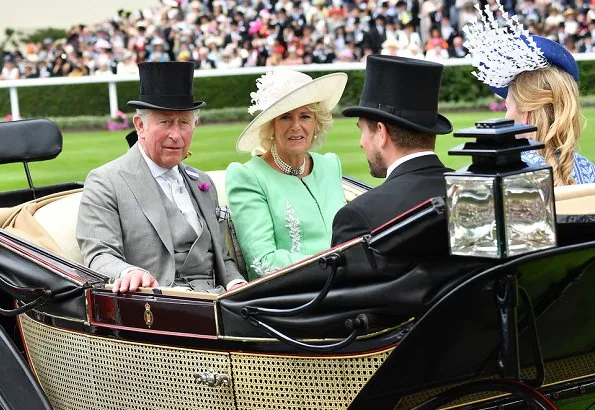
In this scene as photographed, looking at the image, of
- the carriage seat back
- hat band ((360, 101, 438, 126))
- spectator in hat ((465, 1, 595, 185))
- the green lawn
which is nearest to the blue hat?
spectator in hat ((465, 1, 595, 185))

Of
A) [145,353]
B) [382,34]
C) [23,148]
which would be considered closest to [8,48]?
[382,34]

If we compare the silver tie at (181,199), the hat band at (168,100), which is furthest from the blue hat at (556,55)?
the silver tie at (181,199)

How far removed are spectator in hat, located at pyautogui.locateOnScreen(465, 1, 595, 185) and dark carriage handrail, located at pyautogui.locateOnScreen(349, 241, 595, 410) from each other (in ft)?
3.73

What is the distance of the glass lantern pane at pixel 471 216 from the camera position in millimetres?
2391

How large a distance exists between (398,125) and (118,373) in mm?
1164

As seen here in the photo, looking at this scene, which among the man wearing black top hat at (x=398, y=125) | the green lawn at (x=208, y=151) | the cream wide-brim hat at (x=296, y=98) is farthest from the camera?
the green lawn at (x=208, y=151)

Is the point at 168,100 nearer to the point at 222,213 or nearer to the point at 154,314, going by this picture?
the point at 222,213

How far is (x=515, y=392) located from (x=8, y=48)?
24.3m

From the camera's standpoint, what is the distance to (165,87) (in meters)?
4.26

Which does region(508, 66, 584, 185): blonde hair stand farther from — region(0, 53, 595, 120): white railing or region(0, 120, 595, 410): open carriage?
region(0, 53, 595, 120): white railing

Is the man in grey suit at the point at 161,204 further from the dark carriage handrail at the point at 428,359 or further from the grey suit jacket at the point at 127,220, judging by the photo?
the dark carriage handrail at the point at 428,359

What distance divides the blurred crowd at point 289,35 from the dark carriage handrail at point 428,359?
1425 centimetres

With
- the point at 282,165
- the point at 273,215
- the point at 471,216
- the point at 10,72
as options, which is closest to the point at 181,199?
the point at 273,215

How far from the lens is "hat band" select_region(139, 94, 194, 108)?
4242 millimetres
